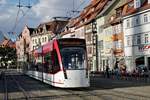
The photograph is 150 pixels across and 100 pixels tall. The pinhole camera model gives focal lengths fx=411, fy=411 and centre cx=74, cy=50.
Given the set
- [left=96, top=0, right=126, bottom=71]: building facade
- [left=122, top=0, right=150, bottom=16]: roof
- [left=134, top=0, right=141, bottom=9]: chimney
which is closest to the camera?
[left=122, top=0, right=150, bottom=16]: roof

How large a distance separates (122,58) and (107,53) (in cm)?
827

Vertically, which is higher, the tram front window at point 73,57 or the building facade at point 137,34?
the building facade at point 137,34

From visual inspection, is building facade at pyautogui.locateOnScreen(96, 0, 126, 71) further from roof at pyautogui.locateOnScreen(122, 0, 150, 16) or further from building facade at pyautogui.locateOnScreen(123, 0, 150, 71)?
building facade at pyautogui.locateOnScreen(123, 0, 150, 71)

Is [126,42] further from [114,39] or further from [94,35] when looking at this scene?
[94,35]

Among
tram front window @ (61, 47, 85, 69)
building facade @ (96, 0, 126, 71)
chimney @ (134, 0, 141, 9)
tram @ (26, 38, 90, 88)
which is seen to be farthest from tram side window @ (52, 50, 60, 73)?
building facade @ (96, 0, 126, 71)

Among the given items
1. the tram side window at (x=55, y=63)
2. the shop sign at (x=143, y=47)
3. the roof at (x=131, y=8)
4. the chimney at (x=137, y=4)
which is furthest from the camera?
the chimney at (x=137, y=4)

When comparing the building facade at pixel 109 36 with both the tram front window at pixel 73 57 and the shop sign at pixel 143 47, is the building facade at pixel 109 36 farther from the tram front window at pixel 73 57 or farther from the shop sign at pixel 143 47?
the tram front window at pixel 73 57

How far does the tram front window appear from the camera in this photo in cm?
2645

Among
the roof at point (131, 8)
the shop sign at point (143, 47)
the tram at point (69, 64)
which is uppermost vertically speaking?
the roof at point (131, 8)

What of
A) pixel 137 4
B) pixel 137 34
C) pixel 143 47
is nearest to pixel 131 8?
pixel 137 4

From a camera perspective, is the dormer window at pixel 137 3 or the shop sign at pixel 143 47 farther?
the dormer window at pixel 137 3

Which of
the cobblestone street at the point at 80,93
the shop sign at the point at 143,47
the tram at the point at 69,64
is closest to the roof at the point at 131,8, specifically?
the shop sign at the point at 143,47

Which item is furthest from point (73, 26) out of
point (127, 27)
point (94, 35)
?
point (127, 27)

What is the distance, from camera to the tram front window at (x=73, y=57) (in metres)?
26.5
